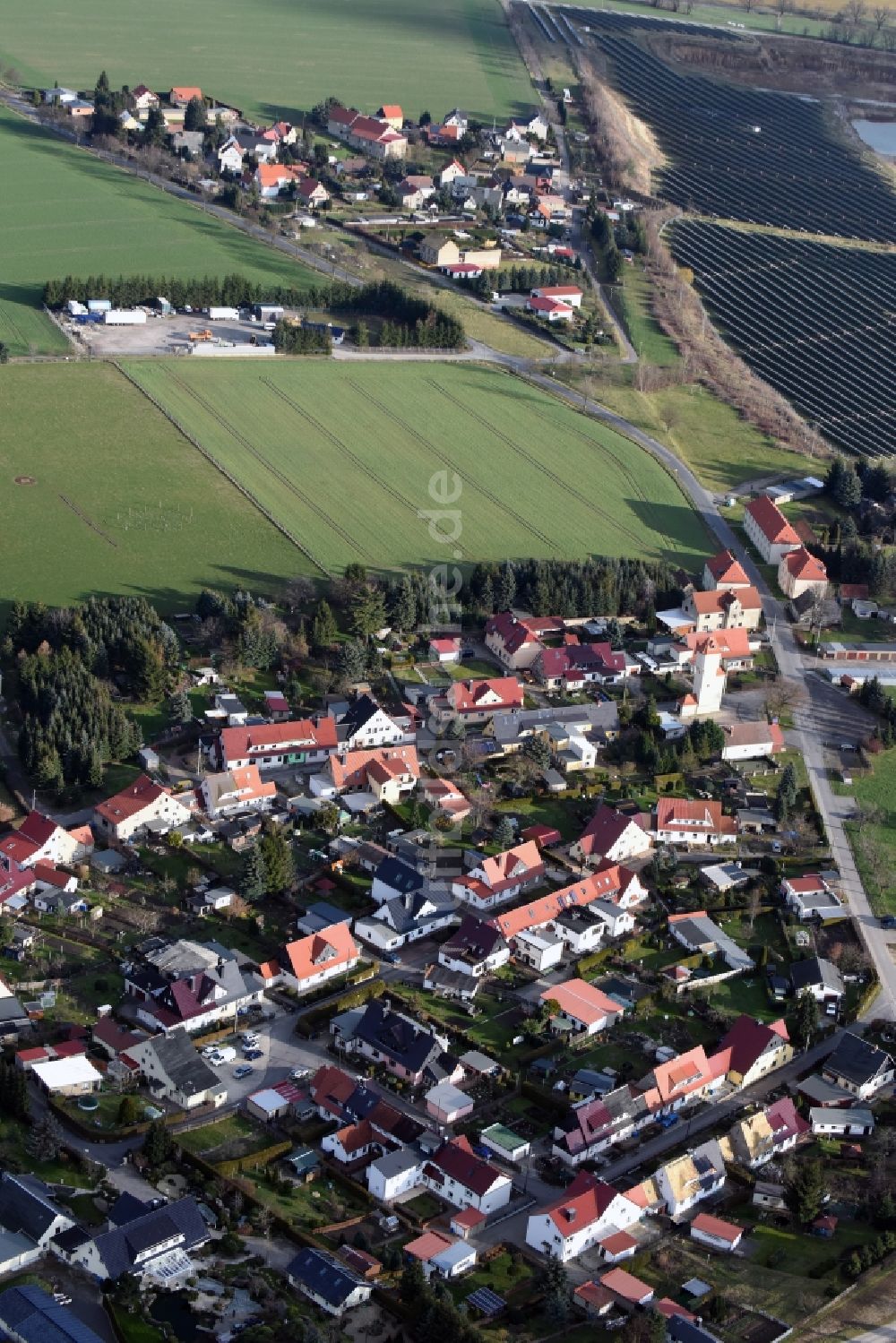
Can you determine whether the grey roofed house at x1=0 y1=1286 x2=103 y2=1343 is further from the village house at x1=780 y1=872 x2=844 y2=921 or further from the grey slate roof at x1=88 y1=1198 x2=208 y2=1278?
the village house at x1=780 y1=872 x2=844 y2=921

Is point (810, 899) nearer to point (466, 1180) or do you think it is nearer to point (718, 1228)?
point (718, 1228)

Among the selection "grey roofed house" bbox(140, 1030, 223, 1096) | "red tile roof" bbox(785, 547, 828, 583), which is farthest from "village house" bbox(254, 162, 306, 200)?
"grey roofed house" bbox(140, 1030, 223, 1096)

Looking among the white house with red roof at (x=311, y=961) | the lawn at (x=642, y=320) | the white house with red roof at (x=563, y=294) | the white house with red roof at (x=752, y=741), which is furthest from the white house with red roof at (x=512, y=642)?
the white house with red roof at (x=563, y=294)

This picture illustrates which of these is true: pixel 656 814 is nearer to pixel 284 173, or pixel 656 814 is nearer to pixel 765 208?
pixel 284 173

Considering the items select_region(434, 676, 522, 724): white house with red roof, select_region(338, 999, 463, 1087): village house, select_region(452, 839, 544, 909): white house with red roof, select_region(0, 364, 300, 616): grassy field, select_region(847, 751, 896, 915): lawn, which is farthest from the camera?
select_region(0, 364, 300, 616): grassy field

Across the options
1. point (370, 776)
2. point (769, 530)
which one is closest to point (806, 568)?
point (769, 530)

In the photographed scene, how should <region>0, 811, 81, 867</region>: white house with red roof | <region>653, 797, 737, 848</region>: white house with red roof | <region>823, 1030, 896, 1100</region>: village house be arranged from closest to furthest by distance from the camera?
1. <region>823, 1030, 896, 1100</region>: village house
2. <region>0, 811, 81, 867</region>: white house with red roof
3. <region>653, 797, 737, 848</region>: white house with red roof

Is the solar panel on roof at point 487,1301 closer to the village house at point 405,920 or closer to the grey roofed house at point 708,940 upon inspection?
the village house at point 405,920
